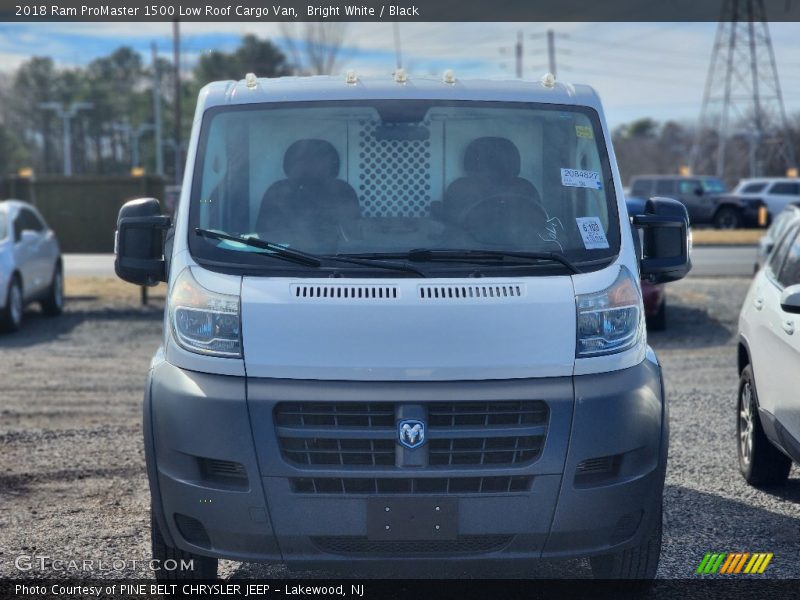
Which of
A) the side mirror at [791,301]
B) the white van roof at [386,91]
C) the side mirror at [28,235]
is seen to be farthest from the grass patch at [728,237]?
the white van roof at [386,91]

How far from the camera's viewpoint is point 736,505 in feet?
22.0

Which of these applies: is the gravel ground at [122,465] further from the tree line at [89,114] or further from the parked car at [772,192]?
the tree line at [89,114]

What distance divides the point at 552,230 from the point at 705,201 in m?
38.8

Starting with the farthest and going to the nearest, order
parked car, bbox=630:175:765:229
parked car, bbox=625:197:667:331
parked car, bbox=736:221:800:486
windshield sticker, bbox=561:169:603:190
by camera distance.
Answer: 1. parked car, bbox=630:175:765:229
2. parked car, bbox=625:197:667:331
3. parked car, bbox=736:221:800:486
4. windshield sticker, bbox=561:169:603:190

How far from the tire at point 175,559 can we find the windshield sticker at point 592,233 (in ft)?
6.48

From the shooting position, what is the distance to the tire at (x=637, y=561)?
193 inches

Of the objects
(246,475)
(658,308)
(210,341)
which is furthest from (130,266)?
(658,308)

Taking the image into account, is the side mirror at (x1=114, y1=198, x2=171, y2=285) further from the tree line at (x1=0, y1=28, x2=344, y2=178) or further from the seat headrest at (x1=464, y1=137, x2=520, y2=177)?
the tree line at (x1=0, y1=28, x2=344, y2=178)

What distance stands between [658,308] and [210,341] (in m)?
11.5

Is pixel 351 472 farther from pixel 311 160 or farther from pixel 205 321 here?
pixel 311 160

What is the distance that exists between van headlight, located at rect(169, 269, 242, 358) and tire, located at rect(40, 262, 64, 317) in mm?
13668

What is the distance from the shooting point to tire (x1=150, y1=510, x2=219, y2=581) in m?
4.84

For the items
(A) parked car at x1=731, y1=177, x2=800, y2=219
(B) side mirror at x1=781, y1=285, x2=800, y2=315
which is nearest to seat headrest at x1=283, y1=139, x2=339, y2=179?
(B) side mirror at x1=781, y1=285, x2=800, y2=315

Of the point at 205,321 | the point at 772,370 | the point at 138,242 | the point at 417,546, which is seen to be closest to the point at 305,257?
the point at 205,321
